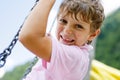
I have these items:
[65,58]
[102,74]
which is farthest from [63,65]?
[102,74]

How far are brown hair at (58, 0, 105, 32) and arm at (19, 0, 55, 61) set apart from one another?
12 cm

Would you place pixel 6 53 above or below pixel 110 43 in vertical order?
above

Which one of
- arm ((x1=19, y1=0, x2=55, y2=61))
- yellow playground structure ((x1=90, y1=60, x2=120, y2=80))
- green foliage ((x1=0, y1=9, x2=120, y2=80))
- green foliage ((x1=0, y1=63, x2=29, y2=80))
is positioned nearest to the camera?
arm ((x1=19, y1=0, x2=55, y2=61))

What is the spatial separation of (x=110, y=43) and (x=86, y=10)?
11507mm

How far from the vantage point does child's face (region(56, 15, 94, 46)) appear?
1248 mm

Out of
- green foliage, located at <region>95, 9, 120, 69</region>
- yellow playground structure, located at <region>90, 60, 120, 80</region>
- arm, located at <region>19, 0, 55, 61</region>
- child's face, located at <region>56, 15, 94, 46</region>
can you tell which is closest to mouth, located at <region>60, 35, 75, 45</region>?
child's face, located at <region>56, 15, 94, 46</region>

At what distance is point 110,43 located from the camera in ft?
41.7

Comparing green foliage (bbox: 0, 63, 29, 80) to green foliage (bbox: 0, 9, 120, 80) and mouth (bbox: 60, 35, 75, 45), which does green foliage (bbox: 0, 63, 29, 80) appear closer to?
mouth (bbox: 60, 35, 75, 45)

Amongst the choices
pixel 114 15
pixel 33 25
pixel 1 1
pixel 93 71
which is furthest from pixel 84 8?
pixel 114 15

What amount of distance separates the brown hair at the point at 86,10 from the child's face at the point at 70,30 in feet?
0.05

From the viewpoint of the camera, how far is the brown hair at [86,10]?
50.0 inches

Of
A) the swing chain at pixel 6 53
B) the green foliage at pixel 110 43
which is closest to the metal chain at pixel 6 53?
the swing chain at pixel 6 53

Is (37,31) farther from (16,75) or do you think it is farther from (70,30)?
(16,75)

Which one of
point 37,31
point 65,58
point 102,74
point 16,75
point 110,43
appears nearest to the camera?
point 37,31
